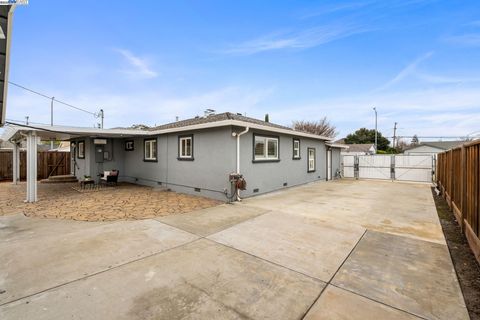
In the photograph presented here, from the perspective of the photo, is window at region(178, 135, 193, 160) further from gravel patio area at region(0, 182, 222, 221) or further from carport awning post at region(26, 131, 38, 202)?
carport awning post at region(26, 131, 38, 202)

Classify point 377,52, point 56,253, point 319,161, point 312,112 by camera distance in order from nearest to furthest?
point 56,253
point 377,52
point 319,161
point 312,112

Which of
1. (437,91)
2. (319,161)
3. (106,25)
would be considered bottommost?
(319,161)

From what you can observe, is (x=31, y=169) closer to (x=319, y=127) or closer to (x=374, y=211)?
(x=374, y=211)

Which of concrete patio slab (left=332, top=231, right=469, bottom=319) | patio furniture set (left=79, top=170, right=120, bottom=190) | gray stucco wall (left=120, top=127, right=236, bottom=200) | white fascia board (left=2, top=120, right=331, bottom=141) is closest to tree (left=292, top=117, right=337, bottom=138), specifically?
white fascia board (left=2, top=120, right=331, bottom=141)

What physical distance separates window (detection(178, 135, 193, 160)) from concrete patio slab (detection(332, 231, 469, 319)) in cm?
698

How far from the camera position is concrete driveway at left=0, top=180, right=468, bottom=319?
2.24m

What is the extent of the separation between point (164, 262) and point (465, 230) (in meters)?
5.51

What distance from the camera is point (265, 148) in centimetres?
936

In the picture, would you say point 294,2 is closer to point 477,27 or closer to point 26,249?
point 477,27

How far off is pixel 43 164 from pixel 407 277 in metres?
19.0

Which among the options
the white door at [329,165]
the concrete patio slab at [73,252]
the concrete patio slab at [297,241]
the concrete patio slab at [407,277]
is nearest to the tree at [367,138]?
the white door at [329,165]

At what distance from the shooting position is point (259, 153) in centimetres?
909

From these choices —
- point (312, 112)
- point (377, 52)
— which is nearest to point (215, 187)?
point (377, 52)

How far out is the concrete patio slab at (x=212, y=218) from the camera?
4.83m
